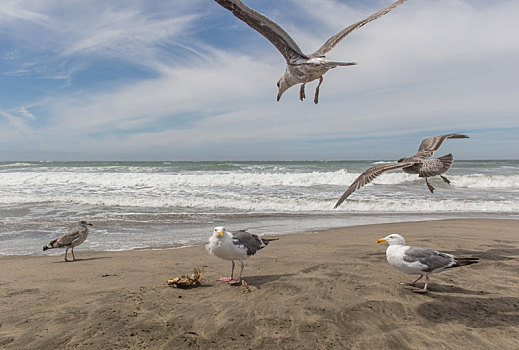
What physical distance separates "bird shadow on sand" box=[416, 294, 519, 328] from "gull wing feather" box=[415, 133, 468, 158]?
2.85m

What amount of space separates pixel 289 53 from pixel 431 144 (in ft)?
10.8

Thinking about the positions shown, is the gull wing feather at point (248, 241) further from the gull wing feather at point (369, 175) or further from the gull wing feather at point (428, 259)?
the gull wing feather at point (428, 259)

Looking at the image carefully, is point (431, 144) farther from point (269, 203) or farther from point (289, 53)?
point (269, 203)

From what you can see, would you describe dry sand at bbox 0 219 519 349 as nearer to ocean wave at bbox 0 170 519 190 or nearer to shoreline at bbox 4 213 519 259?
shoreline at bbox 4 213 519 259

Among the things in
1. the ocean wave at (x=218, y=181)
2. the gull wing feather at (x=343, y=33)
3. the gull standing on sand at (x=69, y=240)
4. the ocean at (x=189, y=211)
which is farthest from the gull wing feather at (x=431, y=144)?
the ocean wave at (x=218, y=181)

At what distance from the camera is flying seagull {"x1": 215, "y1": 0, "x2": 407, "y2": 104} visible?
432 centimetres

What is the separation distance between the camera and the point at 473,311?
3.39 metres

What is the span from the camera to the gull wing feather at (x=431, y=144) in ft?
19.4

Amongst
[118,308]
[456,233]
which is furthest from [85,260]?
[456,233]

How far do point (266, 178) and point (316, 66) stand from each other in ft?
56.7

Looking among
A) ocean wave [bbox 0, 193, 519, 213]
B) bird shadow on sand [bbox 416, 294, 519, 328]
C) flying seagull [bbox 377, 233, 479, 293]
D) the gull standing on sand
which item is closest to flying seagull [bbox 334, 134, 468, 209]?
flying seagull [bbox 377, 233, 479, 293]

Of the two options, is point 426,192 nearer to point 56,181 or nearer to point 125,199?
point 125,199

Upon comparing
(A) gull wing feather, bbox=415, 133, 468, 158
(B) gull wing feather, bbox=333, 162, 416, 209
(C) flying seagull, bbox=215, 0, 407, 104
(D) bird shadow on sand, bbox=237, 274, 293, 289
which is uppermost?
(C) flying seagull, bbox=215, 0, 407, 104

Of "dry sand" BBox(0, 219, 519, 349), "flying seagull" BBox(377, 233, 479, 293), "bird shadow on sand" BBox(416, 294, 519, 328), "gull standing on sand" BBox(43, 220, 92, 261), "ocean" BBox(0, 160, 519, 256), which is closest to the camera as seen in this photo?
"dry sand" BBox(0, 219, 519, 349)
